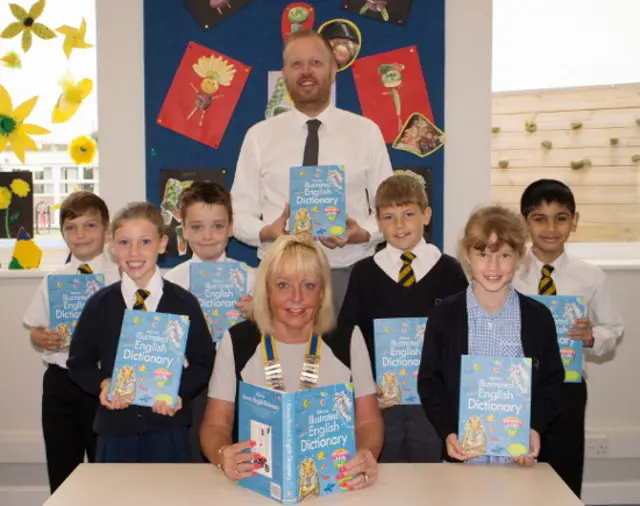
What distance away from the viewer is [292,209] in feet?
9.90

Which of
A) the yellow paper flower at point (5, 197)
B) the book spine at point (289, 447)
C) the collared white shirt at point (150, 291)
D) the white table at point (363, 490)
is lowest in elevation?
the white table at point (363, 490)

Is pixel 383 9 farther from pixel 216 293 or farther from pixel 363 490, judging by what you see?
pixel 363 490

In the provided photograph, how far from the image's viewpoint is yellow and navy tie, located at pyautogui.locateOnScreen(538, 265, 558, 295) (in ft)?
9.84

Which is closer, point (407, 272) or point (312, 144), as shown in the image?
point (407, 272)

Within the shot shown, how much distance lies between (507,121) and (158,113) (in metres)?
2.07

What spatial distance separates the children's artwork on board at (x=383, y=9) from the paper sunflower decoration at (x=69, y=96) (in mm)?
1657

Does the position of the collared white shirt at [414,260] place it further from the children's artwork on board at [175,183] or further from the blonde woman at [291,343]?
the children's artwork on board at [175,183]

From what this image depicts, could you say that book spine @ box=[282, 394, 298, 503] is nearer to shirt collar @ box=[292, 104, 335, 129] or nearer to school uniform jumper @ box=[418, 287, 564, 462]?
school uniform jumper @ box=[418, 287, 564, 462]

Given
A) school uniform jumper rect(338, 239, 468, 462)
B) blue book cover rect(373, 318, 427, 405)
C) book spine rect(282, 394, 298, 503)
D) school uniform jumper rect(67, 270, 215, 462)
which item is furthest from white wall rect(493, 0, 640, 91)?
book spine rect(282, 394, 298, 503)

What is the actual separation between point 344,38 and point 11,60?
6.71 ft

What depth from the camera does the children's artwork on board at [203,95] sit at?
3.88m

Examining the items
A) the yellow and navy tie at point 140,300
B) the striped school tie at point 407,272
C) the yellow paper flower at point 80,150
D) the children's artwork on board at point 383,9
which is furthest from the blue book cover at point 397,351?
the yellow paper flower at point 80,150

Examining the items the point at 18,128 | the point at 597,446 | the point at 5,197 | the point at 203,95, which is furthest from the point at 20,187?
the point at 597,446

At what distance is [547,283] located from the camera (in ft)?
9.88
